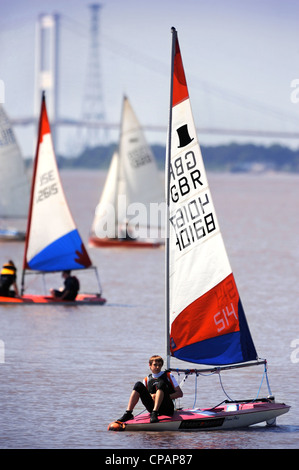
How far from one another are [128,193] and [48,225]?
15544mm

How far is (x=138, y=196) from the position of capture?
40281mm

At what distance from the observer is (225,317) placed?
13.6m

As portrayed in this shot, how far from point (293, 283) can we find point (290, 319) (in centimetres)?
829

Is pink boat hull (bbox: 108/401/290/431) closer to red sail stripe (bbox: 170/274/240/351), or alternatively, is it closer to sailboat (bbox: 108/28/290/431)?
sailboat (bbox: 108/28/290/431)

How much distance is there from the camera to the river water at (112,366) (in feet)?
42.3

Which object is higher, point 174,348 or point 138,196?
point 138,196

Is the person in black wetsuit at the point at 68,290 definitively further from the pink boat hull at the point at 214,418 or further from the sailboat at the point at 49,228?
the pink boat hull at the point at 214,418

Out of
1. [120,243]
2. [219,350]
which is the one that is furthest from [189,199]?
[120,243]

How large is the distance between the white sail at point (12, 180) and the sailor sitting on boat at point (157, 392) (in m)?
24.4

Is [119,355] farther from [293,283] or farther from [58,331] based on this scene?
[293,283]

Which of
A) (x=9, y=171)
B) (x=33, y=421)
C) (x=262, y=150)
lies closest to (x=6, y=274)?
(x=33, y=421)
